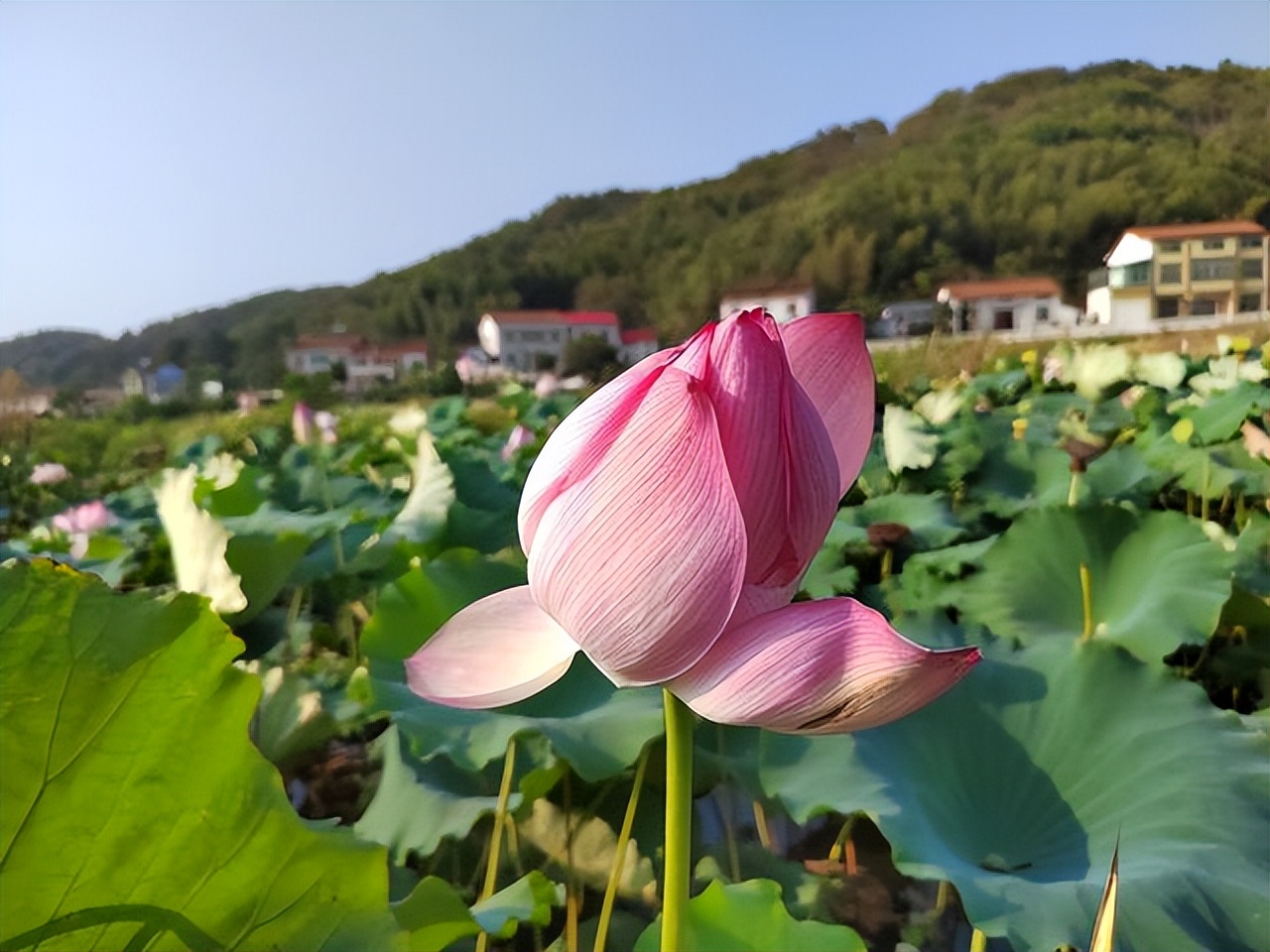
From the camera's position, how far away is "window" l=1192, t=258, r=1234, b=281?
5445mm

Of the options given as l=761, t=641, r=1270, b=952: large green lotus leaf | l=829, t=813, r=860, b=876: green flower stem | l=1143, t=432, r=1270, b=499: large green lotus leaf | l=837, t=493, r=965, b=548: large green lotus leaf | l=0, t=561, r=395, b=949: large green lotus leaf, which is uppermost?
l=0, t=561, r=395, b=949: large green lotus leaf

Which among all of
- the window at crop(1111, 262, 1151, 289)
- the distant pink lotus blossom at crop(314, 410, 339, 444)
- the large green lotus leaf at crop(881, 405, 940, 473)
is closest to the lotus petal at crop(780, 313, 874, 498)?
the large green lotus leaf at crop(881, 405, 940, 473)

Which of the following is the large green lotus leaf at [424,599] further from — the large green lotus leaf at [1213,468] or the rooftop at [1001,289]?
the rooftop at [1001,289]

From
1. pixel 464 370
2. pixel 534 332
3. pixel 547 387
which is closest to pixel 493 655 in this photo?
pixel 547 387

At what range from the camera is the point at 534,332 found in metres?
7.57

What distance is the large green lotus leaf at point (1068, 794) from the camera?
375 mm

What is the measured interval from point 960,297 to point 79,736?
20.5 feet

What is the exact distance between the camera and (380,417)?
4.85m

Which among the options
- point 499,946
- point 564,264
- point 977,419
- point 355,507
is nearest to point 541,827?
point 499,946

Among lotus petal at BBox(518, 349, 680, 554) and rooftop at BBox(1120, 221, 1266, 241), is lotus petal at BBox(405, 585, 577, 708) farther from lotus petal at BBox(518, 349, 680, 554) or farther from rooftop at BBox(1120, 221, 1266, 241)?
rooftop at BBox(1120, 221, 1266, 241)

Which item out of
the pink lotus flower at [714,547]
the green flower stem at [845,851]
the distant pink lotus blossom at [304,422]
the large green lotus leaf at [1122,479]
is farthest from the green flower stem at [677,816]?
the distant pink lotus blossom at [304,422]

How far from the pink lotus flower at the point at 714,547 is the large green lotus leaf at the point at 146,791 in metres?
0.07

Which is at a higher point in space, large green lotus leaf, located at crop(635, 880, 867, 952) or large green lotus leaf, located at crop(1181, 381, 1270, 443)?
large green lotus leaf, located at crop(635, 880, 867, 952)

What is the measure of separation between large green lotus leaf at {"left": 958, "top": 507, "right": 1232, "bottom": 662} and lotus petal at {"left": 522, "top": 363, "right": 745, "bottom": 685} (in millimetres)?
605
